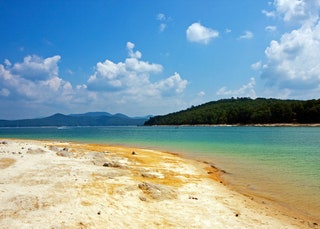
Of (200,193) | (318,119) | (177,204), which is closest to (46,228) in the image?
(177,204)

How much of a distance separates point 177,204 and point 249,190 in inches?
296

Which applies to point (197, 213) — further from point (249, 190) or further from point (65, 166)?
point (65, 166)

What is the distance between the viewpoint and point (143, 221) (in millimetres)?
12273

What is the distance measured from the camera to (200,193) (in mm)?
17406

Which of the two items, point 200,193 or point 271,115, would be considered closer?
point 200,193

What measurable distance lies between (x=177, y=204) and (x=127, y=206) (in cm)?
244

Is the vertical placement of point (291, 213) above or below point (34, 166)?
below

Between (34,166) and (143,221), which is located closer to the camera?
(143,221)

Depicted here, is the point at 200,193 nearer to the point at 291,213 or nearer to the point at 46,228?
the point at 291,213

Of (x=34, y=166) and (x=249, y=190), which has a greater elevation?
(x=34, y=166)

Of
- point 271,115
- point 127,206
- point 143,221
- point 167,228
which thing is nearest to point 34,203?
point 127,206

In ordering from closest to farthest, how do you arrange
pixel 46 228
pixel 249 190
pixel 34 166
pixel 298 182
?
pixel 46 228, pixel 249 190, pixel 298 182, pixel 34 166

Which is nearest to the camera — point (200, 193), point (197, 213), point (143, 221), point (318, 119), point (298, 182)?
point (143, 221)

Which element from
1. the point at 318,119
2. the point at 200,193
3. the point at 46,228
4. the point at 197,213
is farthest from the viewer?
the point at 318,119
